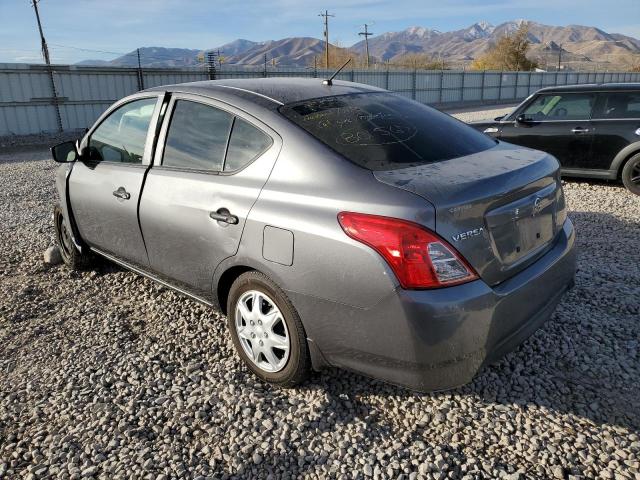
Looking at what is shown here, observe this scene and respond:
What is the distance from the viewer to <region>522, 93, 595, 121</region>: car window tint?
24.0 ft

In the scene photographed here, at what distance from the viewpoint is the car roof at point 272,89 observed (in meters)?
2.93

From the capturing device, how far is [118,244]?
146 inches

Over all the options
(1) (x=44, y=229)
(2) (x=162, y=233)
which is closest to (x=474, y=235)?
(2) (x=162, y=233)

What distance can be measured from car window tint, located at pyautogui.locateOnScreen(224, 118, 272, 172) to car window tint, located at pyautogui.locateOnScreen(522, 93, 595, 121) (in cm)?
632

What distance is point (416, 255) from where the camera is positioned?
6.80 ft

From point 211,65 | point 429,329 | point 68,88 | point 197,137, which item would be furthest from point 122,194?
point 211,65

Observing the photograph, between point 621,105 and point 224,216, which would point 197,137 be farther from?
point 621,105

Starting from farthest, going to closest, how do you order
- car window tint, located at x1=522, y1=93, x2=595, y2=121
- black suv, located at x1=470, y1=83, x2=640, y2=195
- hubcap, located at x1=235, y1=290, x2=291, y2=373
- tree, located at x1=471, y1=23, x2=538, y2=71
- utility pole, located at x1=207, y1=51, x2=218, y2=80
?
tree, located at x1=471, y1=23, x2=538, y2=71
utility pole, located at x1=207, y1=51, x2=218, y2=80
car window tint, located at x1=522, y1=93, x2=595, y2=121
black suv, located at x1=470, y1=83, x2=640, y2=195
hubcap, located at x1=235, y1=290, x2=291, y2=373

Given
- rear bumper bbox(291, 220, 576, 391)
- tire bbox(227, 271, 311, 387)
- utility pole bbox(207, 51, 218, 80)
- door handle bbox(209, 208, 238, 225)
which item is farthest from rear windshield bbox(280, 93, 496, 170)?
utility pole bbox(207, 51, 218, 80)

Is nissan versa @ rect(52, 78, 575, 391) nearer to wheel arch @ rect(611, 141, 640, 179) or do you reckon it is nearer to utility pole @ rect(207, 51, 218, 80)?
wheel arch @ rect(611, 141, 640, 179)

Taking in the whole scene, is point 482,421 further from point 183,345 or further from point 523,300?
point 183,345

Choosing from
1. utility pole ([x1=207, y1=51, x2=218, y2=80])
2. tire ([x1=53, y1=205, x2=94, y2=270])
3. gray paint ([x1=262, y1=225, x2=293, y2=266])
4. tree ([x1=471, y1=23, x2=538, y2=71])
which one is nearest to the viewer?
gray paint ([x1=262, y1=225, x2=293, y2=266])

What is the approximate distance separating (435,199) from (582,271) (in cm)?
280

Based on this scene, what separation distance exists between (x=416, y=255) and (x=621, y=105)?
261 inches
